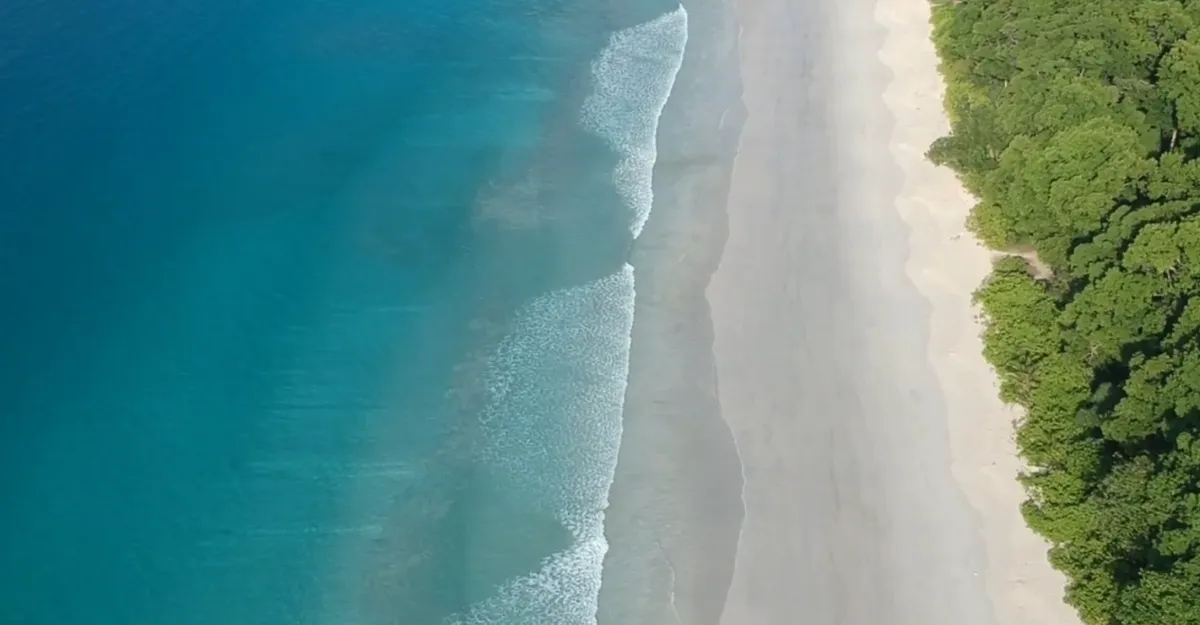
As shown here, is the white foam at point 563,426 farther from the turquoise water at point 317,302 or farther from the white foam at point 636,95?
the white foam at point 636,95

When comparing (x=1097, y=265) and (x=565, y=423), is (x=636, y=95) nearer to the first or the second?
(x=565, y=423)

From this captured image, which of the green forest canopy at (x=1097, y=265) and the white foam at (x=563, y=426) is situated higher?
the green forest canopy at (x=1097, y=265)

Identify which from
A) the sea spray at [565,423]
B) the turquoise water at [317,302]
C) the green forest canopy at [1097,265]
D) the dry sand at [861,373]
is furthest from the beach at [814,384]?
the turquoise water at [317,302]

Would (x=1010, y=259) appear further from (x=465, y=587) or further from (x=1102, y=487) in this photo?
(x=465, y=587)

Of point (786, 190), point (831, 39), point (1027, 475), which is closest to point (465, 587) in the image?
point (1027, 475)

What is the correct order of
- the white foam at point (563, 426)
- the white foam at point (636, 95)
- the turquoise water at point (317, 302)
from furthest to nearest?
the white foam at point (636, 95) → the turquoise water at point (317, 302) → the white foam at point (563, 426)

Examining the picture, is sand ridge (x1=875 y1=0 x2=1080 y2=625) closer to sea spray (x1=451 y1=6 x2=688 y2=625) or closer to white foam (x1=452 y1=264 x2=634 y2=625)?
sea spray (x1=451 y1=6 x2=688 y2=625)

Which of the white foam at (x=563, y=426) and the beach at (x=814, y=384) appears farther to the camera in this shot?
the white foam at (x=563, y=426)

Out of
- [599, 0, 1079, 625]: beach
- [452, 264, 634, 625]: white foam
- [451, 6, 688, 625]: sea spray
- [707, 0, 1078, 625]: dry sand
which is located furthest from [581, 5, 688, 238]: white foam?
[452, 264, 634, 625]: white foam
